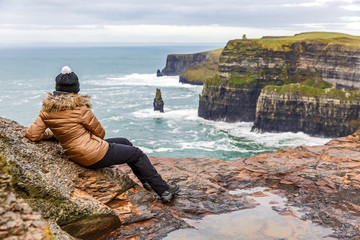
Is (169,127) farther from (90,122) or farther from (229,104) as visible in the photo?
(90,122)

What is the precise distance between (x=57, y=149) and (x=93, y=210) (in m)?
2.06

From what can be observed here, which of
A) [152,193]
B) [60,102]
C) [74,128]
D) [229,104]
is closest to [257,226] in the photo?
[152,193]

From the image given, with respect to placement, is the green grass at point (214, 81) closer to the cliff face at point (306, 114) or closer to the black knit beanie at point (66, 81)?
the cliff face at point (306, 114)

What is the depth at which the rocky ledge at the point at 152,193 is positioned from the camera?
5957 mm

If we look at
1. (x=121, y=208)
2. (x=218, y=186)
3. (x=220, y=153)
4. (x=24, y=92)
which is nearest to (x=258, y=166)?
(x=218, y=186)

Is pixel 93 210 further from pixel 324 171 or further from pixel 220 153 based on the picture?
pixel 220 153

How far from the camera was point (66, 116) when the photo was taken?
688cm

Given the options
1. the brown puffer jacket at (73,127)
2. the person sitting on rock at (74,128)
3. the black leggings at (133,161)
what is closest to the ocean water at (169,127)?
the black leggings at (133,161)

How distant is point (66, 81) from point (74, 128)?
97 cm

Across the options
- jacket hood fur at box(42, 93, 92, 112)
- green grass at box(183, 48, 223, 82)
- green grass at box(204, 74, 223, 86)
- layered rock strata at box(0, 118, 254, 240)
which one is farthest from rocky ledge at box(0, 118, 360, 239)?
green grass at box(183, 48, 223, 82)

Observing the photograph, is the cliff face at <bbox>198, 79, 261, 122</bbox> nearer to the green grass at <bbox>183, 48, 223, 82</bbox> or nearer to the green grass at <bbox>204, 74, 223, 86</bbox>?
the green grass at <bbox>204, 74, 223, 86</bbox>

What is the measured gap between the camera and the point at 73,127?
6.95 metres

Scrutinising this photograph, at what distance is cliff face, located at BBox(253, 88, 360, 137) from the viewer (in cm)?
7544

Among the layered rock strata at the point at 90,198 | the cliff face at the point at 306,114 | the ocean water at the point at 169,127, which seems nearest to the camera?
the layered rock strata at the point at 90,198
